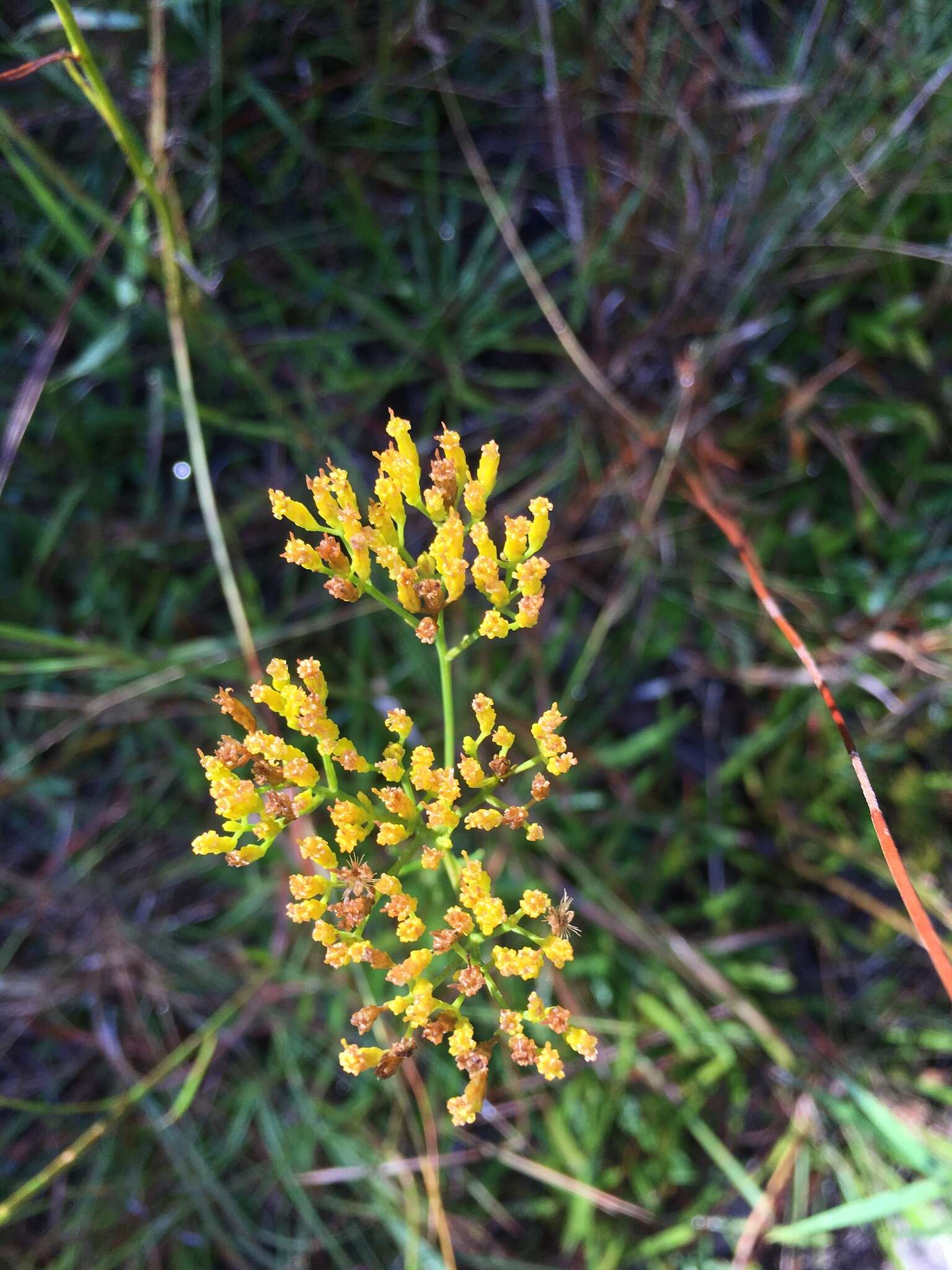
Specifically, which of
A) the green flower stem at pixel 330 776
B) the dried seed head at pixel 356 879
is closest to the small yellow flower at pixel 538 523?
the green flower stem at pixel 330 776

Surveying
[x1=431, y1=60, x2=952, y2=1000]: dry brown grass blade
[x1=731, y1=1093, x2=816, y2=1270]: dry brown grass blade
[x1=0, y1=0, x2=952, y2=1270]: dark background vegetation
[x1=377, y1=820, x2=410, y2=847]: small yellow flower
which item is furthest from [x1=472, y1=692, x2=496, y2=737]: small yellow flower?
[x1=731, y1=1093, x2=816, y2=1270]: dry brown grass blade

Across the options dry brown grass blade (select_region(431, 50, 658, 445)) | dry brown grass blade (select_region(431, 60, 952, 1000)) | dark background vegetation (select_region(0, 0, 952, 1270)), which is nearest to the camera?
dry brown grass blade (select_region(431, 60, 952, 1000))

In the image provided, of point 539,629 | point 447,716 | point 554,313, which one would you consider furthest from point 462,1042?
point 554,313

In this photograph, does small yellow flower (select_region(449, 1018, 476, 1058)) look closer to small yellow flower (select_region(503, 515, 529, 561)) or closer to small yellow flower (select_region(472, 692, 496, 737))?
small yellow flower (select_region(472, 692, 496, 737))

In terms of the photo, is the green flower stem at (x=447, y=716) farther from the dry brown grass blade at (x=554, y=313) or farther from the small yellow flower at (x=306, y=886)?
the dry brown grass blade at (x=554, y=313)

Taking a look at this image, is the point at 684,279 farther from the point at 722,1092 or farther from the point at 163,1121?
the point at 163,1121

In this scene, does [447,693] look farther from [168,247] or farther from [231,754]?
[168,247]

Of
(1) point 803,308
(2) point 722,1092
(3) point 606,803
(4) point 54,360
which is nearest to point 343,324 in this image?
(4) point 54,360
